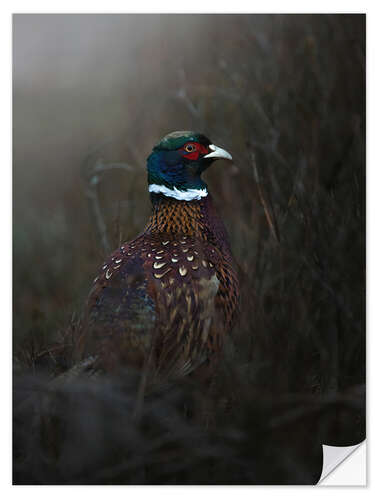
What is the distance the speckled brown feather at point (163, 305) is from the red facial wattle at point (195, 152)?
1.13ft

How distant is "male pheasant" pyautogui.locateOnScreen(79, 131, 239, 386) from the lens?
1962 mm

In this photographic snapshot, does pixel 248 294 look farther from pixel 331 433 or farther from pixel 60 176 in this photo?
pixel 60 176

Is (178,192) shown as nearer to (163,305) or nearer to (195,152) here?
(195,152)

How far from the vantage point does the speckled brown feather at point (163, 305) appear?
6.43 ft

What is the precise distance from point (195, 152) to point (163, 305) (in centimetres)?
67

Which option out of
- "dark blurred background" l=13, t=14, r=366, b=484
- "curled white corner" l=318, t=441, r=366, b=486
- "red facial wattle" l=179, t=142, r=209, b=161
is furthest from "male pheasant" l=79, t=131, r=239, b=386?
"curled white corner" l=318, t=441, r=366, b=486

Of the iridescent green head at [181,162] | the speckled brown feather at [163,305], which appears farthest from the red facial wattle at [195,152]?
the speckled brown feather at [163,305]

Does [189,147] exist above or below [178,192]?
above

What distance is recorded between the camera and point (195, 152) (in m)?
2.27

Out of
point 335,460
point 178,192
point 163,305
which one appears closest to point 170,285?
point 163,305

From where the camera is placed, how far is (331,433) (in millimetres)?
2039

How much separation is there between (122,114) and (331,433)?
1688mm

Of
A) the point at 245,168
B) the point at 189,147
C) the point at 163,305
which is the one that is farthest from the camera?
the point at 245,168

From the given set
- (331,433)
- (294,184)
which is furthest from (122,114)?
(331,433)
